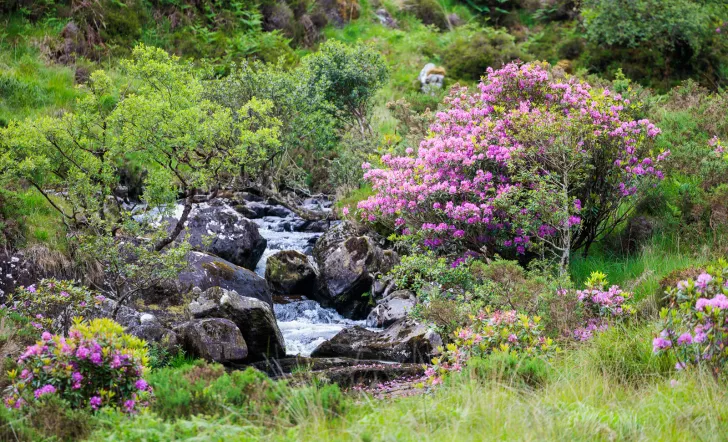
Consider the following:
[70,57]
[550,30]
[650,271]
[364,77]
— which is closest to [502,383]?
[650,271]

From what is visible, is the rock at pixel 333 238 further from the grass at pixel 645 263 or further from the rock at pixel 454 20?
the rock at pixel 454 20

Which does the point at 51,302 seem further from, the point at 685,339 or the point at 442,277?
the point at 685,339

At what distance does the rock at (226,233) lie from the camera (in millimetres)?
13367

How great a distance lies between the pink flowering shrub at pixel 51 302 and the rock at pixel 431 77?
56.8ft

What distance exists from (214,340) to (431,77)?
17517 millimetres

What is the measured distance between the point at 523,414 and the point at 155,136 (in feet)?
24.9

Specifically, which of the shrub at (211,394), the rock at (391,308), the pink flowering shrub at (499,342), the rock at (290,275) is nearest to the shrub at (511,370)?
the pink flowering shrub at (499,342)

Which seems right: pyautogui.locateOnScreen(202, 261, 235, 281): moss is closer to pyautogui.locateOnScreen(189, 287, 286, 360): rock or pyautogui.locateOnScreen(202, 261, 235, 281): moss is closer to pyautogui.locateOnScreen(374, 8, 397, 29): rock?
pyautogui.locateOnScreen(189, 287, 286, 360): rock

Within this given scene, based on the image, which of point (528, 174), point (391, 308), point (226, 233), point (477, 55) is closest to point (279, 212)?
point (226, 233)

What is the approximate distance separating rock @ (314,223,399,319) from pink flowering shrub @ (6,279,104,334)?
4.77 meters

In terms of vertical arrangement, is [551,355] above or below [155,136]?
below

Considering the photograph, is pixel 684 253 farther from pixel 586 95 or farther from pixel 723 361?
pixel 723 361

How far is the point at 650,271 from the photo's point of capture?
9.08 metres

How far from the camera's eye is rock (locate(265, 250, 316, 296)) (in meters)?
13.2
